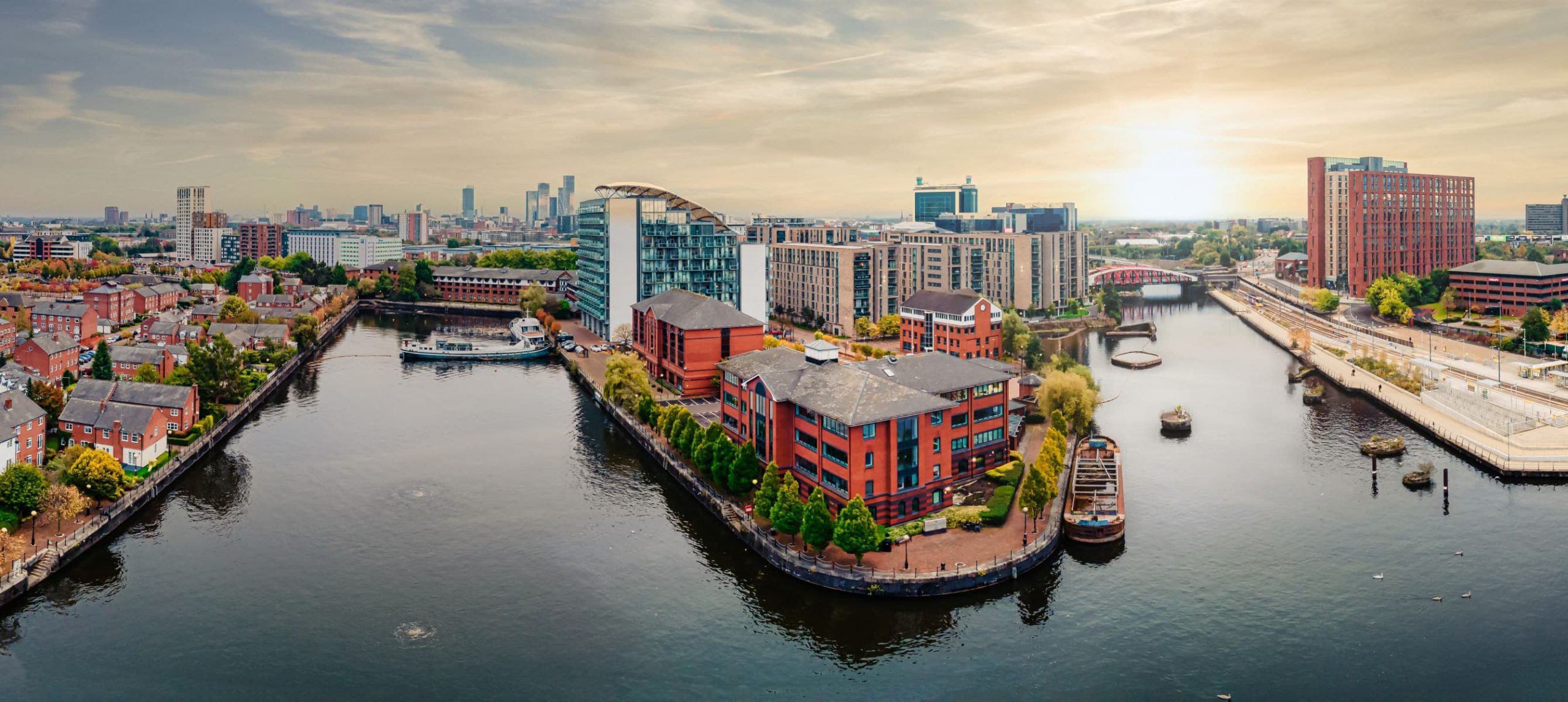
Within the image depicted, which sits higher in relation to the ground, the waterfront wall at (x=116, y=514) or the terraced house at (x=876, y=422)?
the terraced house at (x=876, y=422)

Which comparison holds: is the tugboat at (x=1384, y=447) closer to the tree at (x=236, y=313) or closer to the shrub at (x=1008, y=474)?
the shrub at (x=1008, y=474)

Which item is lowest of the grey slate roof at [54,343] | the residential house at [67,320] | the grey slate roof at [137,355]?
the grey slate roof at [137,355]

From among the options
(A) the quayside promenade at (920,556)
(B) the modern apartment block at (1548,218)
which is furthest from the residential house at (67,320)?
(B) the modern apartment block at (1548,218)

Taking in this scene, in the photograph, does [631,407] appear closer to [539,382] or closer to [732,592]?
[539,382]

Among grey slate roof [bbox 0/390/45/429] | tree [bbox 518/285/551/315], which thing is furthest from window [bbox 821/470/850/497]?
tree [bbox 518/285/551/315]

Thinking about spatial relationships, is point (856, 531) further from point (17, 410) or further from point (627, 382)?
point (17, 410)
